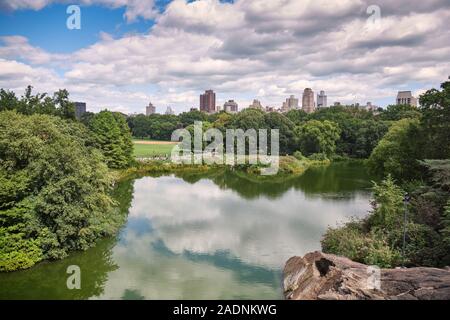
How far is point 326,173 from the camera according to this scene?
124 ft

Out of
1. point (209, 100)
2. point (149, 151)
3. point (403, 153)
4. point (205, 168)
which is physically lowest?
point (205, 168)

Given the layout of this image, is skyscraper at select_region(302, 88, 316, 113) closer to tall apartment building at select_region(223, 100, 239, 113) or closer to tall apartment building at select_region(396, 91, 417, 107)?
tall apartment building at select_region(223, 100, 239, 113)

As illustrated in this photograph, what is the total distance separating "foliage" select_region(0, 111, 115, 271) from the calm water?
24.5 inches

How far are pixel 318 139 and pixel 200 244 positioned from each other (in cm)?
3546

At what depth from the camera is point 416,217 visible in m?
14.1

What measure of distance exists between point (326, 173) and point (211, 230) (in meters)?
22.8

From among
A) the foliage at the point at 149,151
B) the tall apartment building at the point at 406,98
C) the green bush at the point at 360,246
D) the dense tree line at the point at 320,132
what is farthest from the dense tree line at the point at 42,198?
the tall apartment building at the point at 406,98

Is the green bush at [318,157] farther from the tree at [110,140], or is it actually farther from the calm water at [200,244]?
the tree at [110,140]

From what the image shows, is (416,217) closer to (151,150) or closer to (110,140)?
(110,140)

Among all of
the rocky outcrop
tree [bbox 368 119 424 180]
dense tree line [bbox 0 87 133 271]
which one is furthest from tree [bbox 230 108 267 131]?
the rocky outcrop

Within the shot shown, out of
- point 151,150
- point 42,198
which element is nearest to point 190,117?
point 151,150

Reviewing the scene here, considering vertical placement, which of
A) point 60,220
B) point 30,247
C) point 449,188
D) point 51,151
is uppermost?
point 51,151
